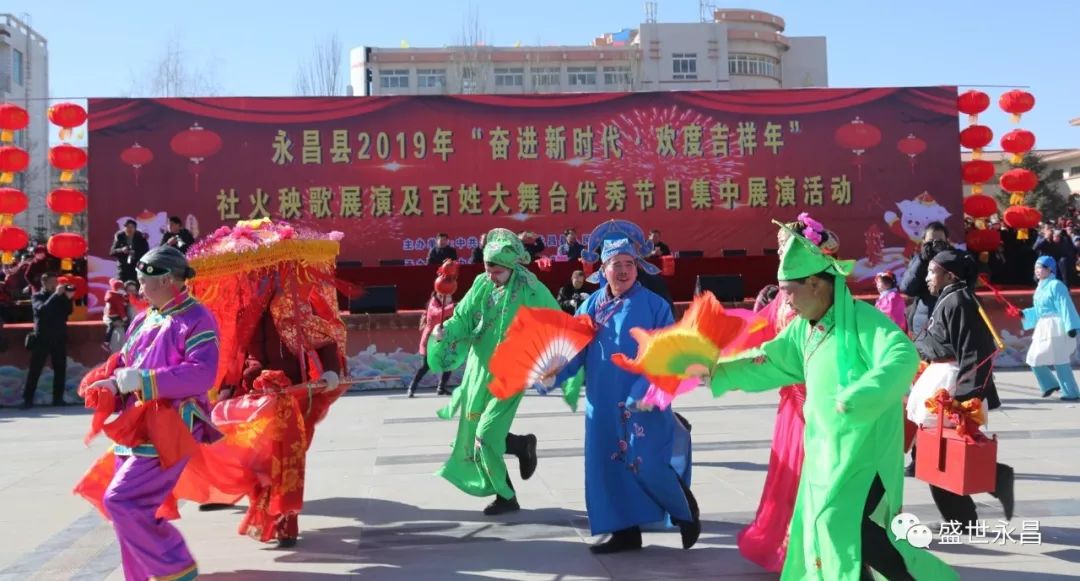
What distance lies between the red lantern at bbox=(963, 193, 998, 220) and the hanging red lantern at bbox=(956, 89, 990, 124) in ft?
4.91

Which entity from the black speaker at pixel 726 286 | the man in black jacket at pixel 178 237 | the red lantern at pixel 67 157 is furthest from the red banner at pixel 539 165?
the man in black jacket at pixel 178 237

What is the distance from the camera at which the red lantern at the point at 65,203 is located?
53.2ft

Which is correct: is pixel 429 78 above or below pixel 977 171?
above

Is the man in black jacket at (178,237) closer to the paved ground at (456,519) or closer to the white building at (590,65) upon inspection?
the paved ground at (456,519)

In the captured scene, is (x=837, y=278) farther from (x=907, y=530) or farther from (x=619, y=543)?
(x=619, y=543)

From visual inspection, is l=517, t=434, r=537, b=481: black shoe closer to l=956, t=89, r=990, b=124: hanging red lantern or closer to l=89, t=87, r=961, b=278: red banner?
l=89, t=87, r=961, b=278: red banner

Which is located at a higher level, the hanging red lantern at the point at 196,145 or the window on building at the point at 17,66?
the window on building at the point at 17,66

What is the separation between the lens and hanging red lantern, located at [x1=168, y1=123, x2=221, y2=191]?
16.7 meters

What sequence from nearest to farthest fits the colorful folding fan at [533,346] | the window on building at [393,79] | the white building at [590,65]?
the colorful folding fan at [533,346] → the white building at [590,65] → the window on building at [393,79]

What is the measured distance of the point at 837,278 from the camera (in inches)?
145

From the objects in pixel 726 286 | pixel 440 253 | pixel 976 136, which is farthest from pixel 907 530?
pixel 976 136

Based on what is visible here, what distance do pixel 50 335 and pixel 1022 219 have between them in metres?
15.5

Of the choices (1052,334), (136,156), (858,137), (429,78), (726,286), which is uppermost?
(429,78)

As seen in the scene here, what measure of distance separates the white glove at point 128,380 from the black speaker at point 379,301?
9893 millimetres
